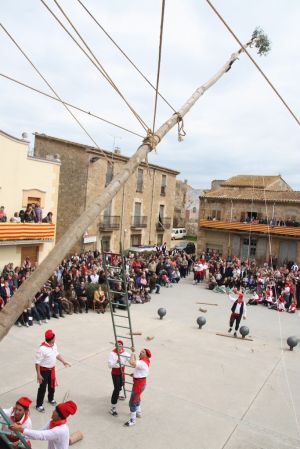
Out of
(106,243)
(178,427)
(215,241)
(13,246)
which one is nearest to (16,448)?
(178,427)

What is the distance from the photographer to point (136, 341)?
12.5 m

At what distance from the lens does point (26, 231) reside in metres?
18.7

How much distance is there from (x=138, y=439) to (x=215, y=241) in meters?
30.9

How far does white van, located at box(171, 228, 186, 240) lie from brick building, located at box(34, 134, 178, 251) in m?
15.3

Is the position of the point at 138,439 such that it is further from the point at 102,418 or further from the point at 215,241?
the point at 215,241

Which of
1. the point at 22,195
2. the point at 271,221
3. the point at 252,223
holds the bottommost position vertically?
the point at 252,223

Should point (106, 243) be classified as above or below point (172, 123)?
below

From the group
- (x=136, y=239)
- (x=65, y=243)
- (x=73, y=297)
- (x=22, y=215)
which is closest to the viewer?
(x=65, y=243)

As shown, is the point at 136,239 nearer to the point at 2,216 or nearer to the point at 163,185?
the point at 163,185

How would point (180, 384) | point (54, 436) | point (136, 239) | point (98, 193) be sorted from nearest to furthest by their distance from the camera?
1. point (54, 436)
2. point (180, 384)
3. point (98, 193)
4. point (136, 239)

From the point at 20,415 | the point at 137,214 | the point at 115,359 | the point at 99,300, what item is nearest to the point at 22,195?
the point at 99,300

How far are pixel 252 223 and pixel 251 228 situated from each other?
43 centimetres

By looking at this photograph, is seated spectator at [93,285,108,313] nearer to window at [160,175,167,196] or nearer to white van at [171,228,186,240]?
window at [160,175,167,196]

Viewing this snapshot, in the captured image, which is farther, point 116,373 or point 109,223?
point 109,223
